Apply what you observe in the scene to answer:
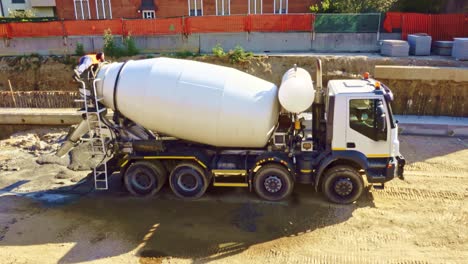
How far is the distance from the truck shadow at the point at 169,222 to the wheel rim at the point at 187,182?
1.22 feet

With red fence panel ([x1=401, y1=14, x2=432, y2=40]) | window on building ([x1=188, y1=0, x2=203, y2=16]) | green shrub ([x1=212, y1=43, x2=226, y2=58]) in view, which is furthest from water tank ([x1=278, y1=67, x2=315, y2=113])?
window on building ([x1=188, y1=0, x2=203, y2=16])

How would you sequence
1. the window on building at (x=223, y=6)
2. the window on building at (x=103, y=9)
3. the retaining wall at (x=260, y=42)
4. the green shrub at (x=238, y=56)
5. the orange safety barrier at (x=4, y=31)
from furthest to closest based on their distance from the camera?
1. the window on building at (x=103, y=9)
2. the window on building at (x=223, y=6)
3. the orange safety barrier at (x=4, y=31)
4. the retaining wall at (x=260, y=42)
5. the green shrub at (x=238, y=56)

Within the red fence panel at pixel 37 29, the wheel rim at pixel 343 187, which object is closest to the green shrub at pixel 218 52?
the red fence panel at pixel 37 29

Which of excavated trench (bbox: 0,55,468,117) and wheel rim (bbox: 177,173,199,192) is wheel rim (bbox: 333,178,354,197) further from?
excavated trench (bbox: 0,55,468,117)

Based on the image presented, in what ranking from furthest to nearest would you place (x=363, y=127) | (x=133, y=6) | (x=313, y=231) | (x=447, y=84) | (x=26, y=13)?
(x=26, y=13) → (x=133, y=6) → (x=447, y=84) → (x=363, y=127) → (x=313, y=231)

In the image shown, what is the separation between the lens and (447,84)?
52.9 ft

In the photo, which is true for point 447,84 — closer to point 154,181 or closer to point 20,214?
point 154,181

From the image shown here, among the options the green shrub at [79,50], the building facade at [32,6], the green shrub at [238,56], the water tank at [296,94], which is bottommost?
the water tank at [296,94]

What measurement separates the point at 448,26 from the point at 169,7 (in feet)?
63.8

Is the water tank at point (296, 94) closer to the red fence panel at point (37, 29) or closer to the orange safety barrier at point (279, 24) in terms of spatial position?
the orange safety barrier at point (279, 24)

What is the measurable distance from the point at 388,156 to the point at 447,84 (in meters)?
9.30

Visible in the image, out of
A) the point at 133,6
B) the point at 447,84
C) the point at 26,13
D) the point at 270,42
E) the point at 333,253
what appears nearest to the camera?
the point at 333,253

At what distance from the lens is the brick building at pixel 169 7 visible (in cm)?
2942

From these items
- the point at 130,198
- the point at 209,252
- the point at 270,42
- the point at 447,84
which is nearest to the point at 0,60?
the point at 270,42
